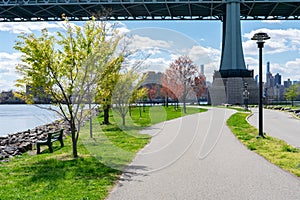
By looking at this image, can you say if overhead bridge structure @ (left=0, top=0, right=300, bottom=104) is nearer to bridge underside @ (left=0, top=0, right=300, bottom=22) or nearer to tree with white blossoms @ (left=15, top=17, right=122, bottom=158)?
bridge underside @ (left=0, top=0, right=300, bottom=22)

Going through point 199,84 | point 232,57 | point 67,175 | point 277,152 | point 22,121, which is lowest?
point 22,121

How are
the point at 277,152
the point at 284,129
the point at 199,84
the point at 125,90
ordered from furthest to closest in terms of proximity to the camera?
the point at 199,84
the point at 125,90
the point at 284,129
the point at 277,152

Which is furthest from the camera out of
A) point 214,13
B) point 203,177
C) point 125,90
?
point 214,13

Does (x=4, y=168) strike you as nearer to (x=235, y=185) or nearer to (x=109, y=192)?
(x=109, y=192)

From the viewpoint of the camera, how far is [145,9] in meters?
66.1

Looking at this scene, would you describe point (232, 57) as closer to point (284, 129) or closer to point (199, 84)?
point (199, 84)

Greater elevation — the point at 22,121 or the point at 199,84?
the point at 199,84

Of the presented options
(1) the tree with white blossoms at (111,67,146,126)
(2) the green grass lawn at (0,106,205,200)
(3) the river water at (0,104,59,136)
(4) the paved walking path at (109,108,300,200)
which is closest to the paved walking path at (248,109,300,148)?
(4) the paved walking path at (109,108,300,200)

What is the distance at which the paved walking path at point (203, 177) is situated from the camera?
661cm

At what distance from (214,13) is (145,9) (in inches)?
492

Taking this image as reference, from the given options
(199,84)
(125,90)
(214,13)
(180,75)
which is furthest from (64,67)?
(214,13)

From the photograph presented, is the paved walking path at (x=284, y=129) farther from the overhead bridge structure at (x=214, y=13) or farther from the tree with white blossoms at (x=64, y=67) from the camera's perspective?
the overhead bridge structure at (x=214, y=13)

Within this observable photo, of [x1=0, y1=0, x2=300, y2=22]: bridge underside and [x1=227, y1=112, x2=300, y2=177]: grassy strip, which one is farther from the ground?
[x1=0, y1=0, x2=300, y2=22]: bridge underside

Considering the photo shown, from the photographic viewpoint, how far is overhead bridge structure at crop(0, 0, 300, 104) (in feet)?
195
